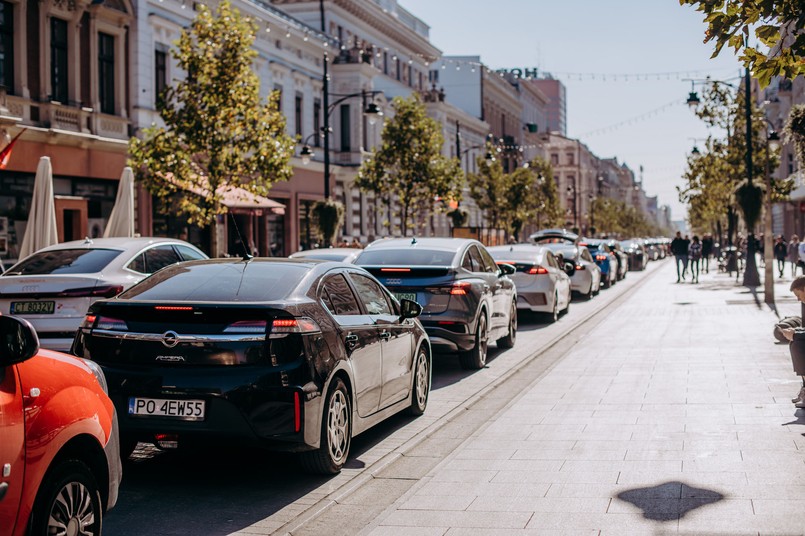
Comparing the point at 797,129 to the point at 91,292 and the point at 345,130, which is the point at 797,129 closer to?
the point at 91,292

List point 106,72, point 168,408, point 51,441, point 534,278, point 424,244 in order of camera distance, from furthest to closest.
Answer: point 106,72 < point 534,278 < point 424,244 < point 168,408 < point 51,441

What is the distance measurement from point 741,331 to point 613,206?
12232 centimetres

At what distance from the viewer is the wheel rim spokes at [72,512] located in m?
4.55

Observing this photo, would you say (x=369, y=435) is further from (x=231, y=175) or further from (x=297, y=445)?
(x=231, y=175)

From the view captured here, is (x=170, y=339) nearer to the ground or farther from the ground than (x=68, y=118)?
nearer to the ground

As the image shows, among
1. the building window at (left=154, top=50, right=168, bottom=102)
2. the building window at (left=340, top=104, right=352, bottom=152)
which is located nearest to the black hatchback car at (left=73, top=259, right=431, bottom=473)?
the building window at (left=154, top=50, right=168, bottom=102)

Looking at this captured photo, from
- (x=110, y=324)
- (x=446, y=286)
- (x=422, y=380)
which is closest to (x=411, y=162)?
(x=446, y=286)

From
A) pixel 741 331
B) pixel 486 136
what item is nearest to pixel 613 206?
pixel 486 136

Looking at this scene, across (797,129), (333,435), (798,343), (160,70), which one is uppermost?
(160,70)

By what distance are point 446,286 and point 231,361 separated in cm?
631

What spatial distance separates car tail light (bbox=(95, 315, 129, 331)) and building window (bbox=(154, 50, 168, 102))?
2606 cm

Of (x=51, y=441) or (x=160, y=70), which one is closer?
(x=51, y=441)

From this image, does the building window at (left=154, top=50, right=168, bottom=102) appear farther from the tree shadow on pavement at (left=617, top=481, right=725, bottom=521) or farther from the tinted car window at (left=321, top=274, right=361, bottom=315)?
the tree shadow on pavement at (left=617, top=481, right=725, bottom=521)

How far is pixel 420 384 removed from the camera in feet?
32.6
